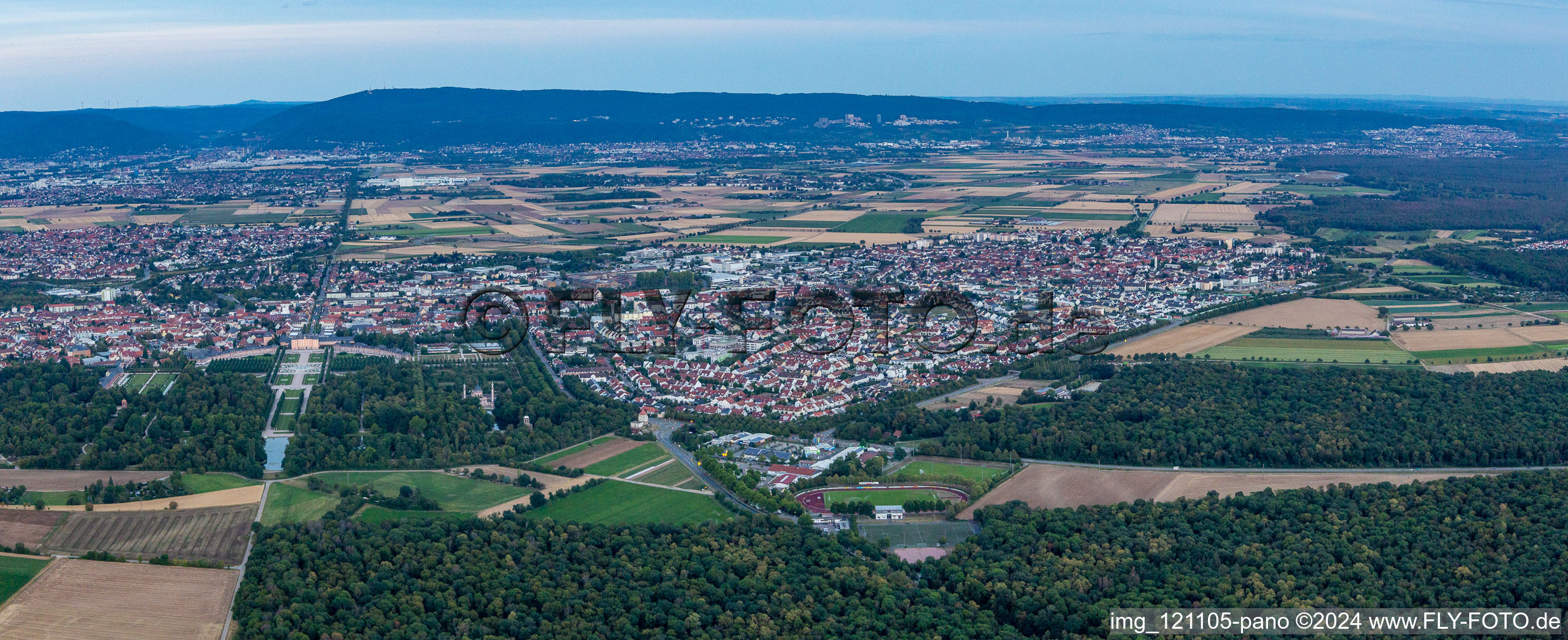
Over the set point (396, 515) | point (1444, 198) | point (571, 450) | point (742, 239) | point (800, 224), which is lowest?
point (1444, 198)

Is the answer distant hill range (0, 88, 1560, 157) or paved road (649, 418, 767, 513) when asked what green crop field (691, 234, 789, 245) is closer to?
paved road (649, 418, 767, 513)

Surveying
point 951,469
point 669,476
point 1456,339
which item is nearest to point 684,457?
point 669,476

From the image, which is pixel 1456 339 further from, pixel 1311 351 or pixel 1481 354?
pixel 1311 351

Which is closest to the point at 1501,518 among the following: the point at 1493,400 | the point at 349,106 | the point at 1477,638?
the point at 1477,638

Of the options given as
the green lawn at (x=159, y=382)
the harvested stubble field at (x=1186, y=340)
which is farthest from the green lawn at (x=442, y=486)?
the harvested stubble field at (x=1186, y=340)

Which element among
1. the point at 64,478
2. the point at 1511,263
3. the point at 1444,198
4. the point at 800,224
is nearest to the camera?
the point at 64,478
